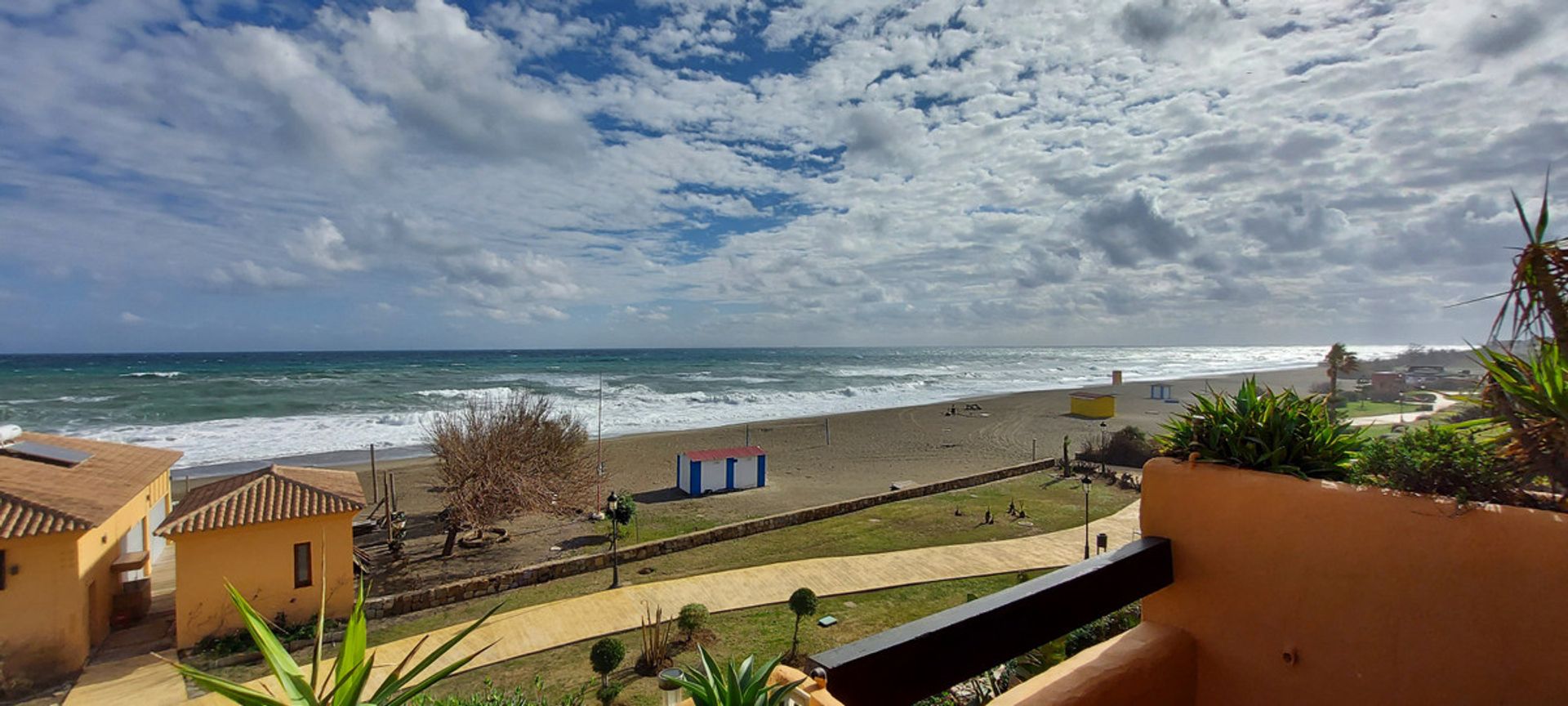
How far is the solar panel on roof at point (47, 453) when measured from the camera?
36.8 ft

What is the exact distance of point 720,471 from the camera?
21234 millimetres

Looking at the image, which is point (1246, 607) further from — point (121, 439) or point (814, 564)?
point (121, 439)

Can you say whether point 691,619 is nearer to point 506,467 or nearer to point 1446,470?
point 506,467

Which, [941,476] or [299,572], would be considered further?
[941,476]

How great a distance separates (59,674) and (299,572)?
9.26ft

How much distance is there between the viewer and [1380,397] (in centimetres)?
3338

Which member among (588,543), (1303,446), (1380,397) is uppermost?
(1303,446)

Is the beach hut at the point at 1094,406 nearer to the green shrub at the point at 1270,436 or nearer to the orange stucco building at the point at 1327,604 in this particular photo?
the green shrub at the point at 1270,436

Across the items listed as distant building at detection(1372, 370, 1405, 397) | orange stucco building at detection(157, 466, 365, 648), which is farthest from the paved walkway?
distant building at detection(1372, 370, 1405, 397)

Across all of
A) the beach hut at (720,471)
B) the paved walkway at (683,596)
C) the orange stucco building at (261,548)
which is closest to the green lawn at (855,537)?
the paved walkway at (683,596)

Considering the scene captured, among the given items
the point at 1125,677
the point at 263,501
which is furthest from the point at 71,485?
the point at 1125,677

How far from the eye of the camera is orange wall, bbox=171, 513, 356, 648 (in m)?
10.2

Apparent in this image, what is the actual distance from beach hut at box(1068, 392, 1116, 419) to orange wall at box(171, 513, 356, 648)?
36.5 m

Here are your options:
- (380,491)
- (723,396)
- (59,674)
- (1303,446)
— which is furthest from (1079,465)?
(723,396)
